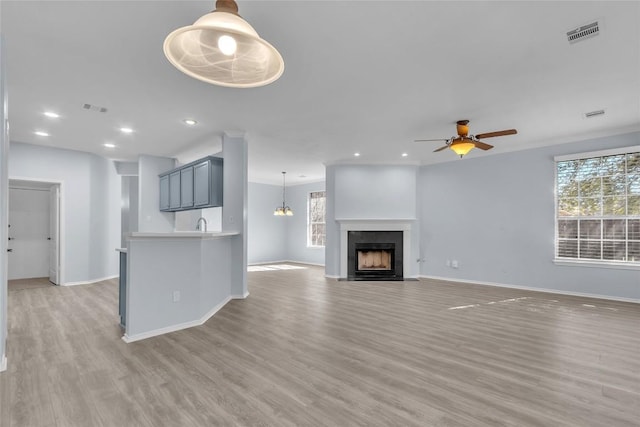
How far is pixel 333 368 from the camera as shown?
2586 millimetres

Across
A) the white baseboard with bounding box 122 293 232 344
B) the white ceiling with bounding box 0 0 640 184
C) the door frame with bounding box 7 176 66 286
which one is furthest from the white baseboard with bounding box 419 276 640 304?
the door frame with bounding box 7 176 66 286

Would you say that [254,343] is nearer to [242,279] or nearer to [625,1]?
[242,279]

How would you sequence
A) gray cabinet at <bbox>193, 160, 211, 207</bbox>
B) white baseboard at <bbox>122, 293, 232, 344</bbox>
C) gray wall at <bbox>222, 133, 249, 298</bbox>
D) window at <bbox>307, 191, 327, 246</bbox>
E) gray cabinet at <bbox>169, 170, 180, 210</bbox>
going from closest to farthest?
white baseboard at <bbox>122, 293, 232, 344</bbox> → gray wall at <bbox>222, 133, 249, 298</bbox> → gray cabinet at <bbox>193, 160, 211, 207</bbox> → gray cabinet at <bbox>169, 170, 180, 210</bbox> → window at <bbox>307, 191, 327, 246</bbox>

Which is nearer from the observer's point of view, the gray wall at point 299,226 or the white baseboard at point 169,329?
the white baseboard at point 169,329

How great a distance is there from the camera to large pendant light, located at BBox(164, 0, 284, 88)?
4.58 ft

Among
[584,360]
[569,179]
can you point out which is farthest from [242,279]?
[569,179]

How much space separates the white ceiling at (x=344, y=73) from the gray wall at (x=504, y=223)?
60 centimetres

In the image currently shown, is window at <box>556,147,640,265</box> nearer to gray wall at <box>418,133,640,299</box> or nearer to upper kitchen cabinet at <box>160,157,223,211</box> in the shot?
gray wall at <box>418,133,640,299</box>

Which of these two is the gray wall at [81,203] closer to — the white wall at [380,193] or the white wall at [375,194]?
the white wall at [375,194]

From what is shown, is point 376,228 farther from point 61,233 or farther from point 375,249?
point 61,233

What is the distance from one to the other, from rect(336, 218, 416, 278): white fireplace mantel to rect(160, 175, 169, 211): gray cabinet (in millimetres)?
3778

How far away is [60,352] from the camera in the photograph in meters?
2.89

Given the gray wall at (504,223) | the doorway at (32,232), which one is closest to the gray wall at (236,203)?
the doorway at (32,232)

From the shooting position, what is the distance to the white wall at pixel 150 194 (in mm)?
6801
